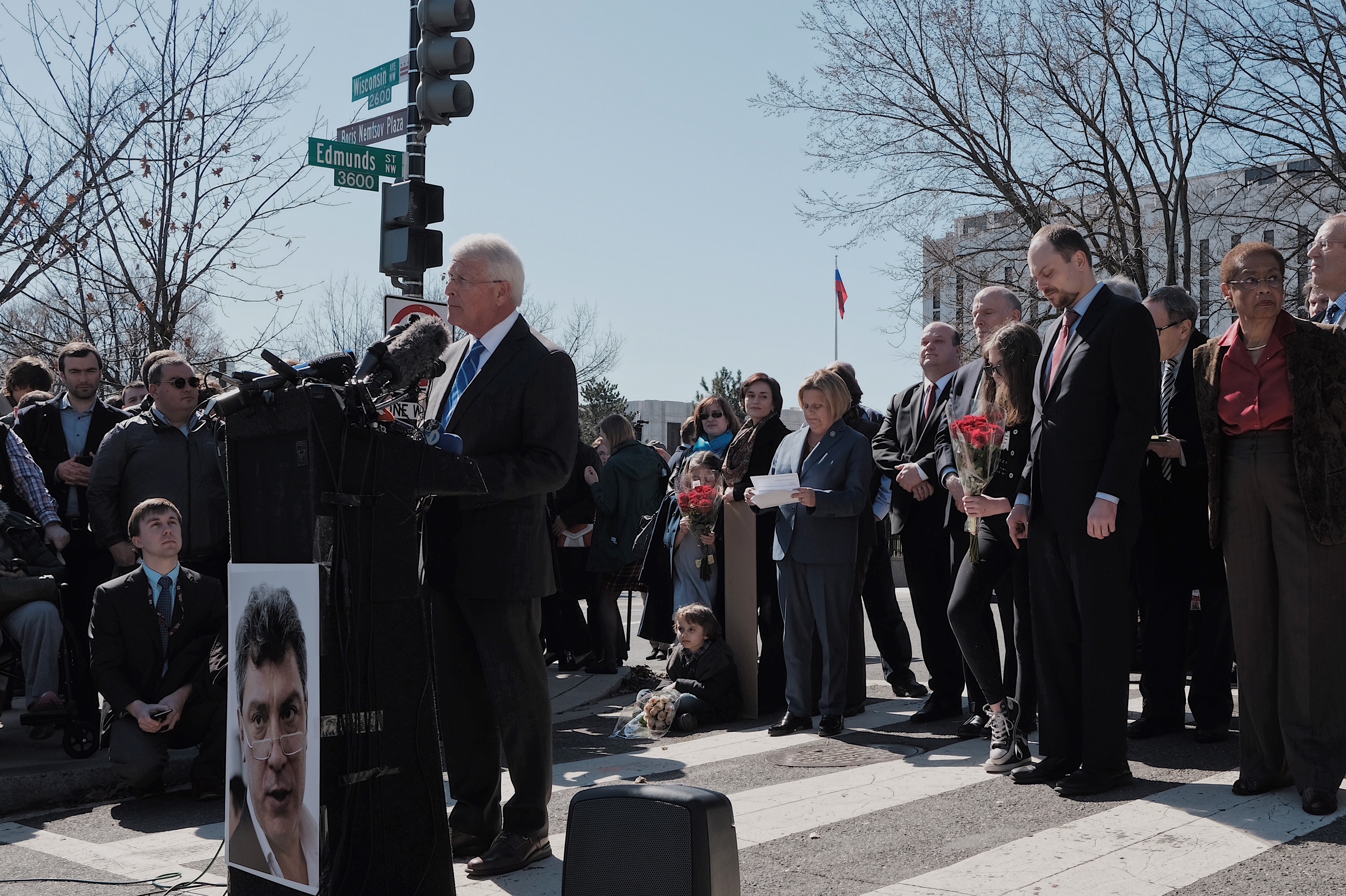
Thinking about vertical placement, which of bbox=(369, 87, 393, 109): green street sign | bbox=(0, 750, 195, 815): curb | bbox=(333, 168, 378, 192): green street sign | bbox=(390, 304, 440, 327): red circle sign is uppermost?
bbox=(369, 87, 393, 109): green street sign

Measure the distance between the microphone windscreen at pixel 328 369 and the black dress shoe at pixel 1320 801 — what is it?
3.99 meters

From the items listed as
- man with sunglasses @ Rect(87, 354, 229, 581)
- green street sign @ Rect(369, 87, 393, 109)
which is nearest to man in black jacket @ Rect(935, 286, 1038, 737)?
man with sunglasses @ Rect(87, 354, 229, 581)

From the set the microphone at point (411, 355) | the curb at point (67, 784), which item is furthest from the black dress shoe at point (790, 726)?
the microphone at point (411, 355)

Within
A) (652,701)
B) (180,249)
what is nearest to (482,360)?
(652,701)

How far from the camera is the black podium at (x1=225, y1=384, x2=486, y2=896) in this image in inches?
146

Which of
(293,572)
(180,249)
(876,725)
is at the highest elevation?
(180,249)

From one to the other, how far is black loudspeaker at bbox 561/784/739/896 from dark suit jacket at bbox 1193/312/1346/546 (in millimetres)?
3087

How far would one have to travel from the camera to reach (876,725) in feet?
24.9

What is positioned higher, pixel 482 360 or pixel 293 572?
pixel 482 360

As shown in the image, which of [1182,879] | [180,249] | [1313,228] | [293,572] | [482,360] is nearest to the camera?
[293,572]

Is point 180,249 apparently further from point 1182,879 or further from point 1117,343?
point 1182,879

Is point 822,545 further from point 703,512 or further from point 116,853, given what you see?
point 116,853

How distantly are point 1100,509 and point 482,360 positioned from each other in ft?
8.57

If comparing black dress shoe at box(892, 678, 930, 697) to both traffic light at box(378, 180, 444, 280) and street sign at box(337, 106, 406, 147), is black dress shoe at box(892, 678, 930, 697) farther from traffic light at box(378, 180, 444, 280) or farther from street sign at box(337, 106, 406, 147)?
street sign at box(337, 106, 406, 147)
